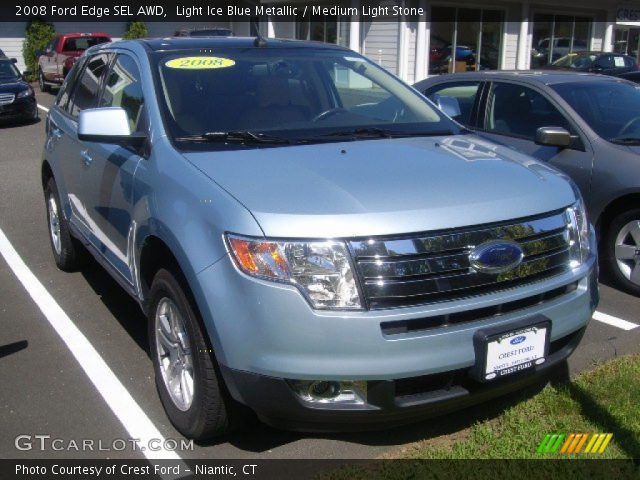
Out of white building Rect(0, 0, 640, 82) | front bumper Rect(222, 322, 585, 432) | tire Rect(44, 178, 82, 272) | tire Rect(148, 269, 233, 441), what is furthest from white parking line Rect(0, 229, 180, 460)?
white building Rect(0, 0, 640, 82)

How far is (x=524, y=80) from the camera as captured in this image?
5992 mm

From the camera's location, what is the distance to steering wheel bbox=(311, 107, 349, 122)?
389 centimetres

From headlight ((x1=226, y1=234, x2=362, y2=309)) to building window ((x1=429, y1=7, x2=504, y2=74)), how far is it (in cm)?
1858

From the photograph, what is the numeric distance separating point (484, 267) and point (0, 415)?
2.51 m

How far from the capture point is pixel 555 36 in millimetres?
23625

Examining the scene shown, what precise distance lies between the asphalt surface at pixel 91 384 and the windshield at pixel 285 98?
1.46 metres

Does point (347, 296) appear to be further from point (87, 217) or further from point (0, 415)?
point (87, 217)

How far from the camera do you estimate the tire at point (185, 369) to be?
288cm

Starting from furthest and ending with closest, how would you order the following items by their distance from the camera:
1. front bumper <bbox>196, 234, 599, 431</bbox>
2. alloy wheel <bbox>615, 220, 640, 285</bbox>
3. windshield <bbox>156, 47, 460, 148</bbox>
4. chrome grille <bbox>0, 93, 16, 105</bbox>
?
chrome grille <bbox>0, 93, 16, 105</bbox> → alloy wheel <bbox>615, 220, 640, 285</bbox> → windshield <bbox>156, 47, 460, 148</bbox> → front bumper <bbox>196, 234, 599, 431</bbox>

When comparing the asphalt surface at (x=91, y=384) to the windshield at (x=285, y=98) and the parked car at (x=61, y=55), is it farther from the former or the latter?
the parked car at (x=61, y=55)

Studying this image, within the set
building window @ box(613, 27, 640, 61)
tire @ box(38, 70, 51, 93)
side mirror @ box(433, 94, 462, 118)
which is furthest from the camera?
building window @ box(613, 27, 640, 61)

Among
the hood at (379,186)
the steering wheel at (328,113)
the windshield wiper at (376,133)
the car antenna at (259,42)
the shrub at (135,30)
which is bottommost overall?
the shrub at (135,30)

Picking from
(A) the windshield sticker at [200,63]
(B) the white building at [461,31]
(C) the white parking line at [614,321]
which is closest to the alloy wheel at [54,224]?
(A) the windshield sticker at [200,63]

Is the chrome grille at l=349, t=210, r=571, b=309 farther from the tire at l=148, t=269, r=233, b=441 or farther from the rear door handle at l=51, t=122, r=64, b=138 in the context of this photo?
the rear door handle at l=51, t=122, r=64, b=138
